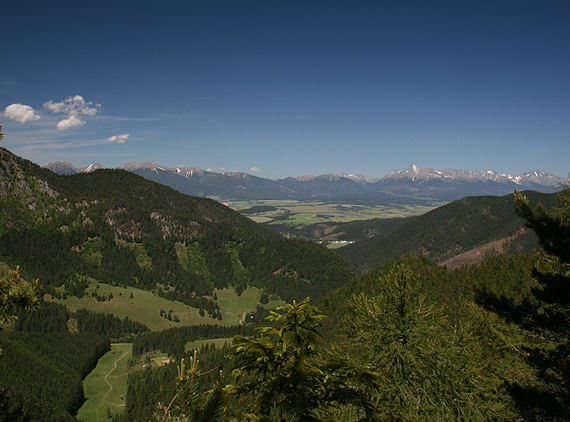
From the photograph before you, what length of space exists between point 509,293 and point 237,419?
258 feet

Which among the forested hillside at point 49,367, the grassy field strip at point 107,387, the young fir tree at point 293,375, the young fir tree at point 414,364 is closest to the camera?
the young fir tree at point 293,375

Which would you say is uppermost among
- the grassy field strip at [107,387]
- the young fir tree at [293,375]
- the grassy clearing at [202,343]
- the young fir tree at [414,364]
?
the young fir tree at [293,375]

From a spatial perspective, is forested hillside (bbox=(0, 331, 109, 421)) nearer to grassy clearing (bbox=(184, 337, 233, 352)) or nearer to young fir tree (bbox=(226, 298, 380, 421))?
grassy clearing (bbox=(184, 337, 233, 352))

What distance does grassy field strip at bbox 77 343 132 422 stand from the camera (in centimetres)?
13102

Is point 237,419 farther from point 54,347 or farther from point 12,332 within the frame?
point 12,332

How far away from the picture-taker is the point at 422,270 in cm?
11819

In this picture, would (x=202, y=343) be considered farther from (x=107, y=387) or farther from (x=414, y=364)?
(x=414, y=364)

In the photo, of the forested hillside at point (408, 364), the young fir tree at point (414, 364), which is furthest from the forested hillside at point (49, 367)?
the forested hillside at point (408, 364)

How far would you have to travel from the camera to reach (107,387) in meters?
150

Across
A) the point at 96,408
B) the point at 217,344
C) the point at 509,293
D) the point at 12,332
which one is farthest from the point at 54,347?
the point at 509,293

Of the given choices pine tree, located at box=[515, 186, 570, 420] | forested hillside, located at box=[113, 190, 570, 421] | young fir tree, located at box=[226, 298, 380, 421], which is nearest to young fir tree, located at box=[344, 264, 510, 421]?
forested hillside, located at box=[113, 190, 570, 421]

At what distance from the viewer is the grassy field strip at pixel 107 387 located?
131m

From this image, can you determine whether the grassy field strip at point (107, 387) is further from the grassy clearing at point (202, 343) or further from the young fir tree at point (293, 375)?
the young fir tree at point (293, 375)

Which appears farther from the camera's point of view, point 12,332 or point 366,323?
point 12,332
